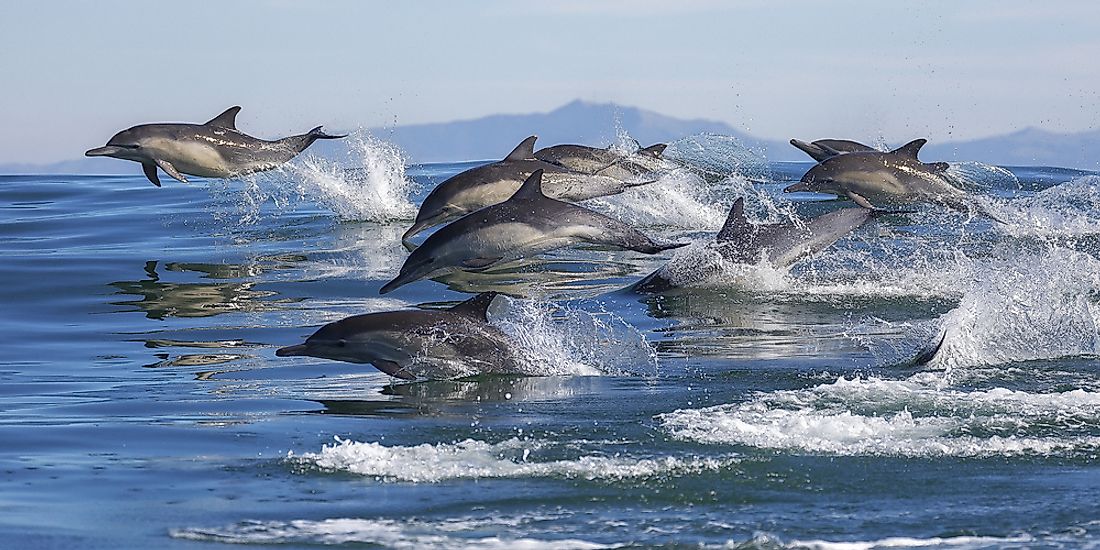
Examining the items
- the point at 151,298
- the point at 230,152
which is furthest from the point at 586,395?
the point at 230,152

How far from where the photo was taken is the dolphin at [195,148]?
53.9ft

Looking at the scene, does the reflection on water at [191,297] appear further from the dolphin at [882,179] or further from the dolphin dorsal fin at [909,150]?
the dolphin dorsal fin at [909,150]

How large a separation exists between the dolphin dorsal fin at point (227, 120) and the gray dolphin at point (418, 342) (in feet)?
25.5

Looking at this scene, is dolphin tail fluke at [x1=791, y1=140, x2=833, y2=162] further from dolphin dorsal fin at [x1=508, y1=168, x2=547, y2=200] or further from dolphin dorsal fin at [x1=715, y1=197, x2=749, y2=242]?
dolphin dorsal fin at [x1=508, y1=168, x2=547, y2=200]

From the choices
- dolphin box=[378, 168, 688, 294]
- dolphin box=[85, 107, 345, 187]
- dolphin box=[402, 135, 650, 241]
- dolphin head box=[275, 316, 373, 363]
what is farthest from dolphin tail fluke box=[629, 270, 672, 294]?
dolphin head box=[275, 316, 373, 363]

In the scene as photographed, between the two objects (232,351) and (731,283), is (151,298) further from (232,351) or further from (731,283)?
(731,283)

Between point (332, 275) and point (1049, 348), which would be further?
point (332, 275)

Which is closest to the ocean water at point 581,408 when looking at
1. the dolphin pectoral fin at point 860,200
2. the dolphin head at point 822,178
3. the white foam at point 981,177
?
the dolphin pectoral fin at point 860,200

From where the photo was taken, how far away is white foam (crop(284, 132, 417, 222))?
71.3 ft

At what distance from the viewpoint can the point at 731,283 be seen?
1406 centimetres

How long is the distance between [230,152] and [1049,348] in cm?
907

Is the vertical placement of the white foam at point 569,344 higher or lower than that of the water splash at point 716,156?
lower

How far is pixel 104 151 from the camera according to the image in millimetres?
16172

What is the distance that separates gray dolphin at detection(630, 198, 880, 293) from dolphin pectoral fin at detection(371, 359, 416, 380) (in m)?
4.95
